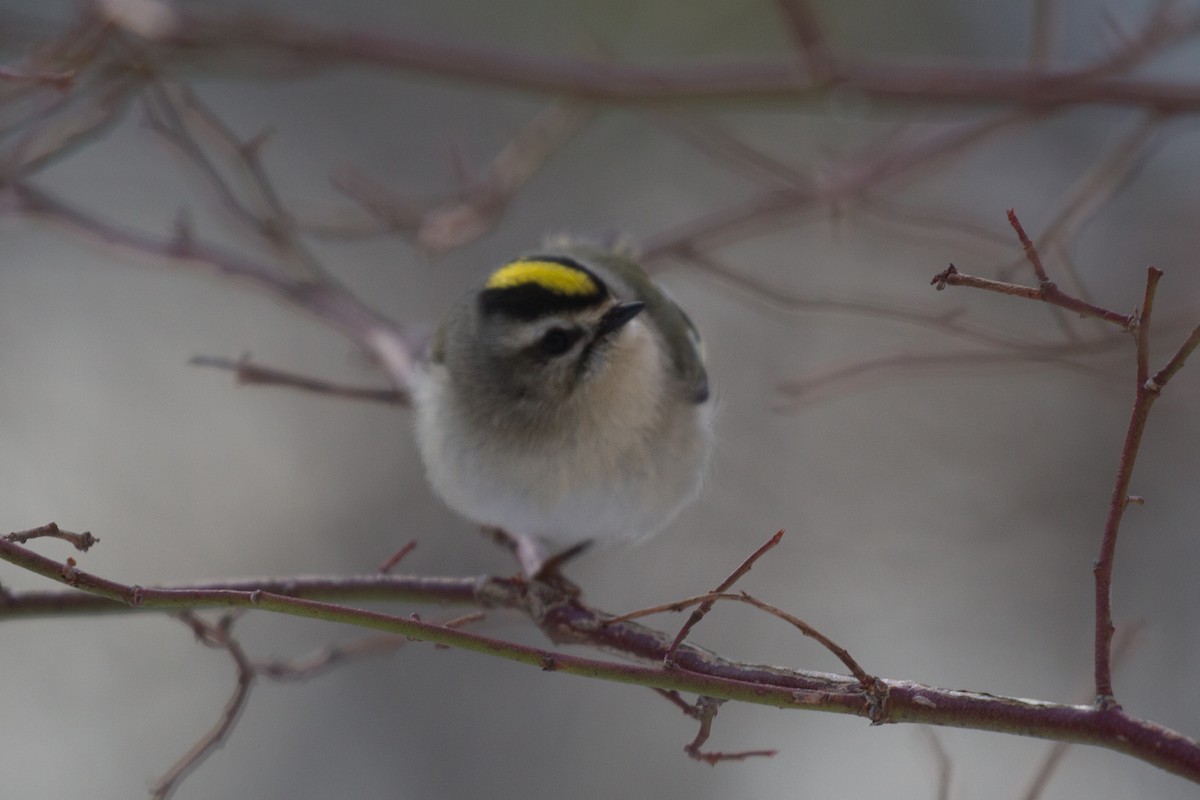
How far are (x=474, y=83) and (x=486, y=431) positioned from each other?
1029 mm

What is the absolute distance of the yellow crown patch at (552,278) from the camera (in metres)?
2.45

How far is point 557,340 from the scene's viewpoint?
8.25 ft

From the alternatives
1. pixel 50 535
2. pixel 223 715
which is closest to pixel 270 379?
pixel 223 715

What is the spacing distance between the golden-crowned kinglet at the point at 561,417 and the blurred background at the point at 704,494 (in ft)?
1.53

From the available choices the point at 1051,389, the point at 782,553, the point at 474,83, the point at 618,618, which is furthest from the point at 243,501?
the point at 618,618

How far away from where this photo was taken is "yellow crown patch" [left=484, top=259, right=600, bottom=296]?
96.5 inches

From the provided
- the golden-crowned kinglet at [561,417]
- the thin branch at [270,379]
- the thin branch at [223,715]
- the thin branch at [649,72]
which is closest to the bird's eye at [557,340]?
the golden-crowned kinglet at [561,417]

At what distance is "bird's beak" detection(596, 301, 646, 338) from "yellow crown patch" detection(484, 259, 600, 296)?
0.06 metres

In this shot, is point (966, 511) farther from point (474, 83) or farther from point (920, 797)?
point (474, 83)

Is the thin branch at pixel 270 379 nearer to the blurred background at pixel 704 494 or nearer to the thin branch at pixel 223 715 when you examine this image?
the blurred background at pixel 704 494

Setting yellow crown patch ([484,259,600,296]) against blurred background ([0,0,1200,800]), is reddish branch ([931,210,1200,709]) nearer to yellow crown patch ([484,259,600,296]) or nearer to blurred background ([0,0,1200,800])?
yellow crown patch ([484,259,600,296])

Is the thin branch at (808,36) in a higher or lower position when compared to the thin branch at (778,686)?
higher

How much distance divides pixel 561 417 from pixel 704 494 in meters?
1.56

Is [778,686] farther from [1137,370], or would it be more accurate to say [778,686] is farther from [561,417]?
[561,417]
